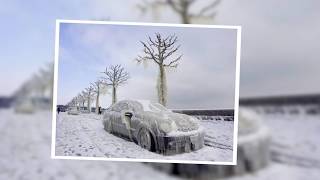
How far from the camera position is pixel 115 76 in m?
1.64

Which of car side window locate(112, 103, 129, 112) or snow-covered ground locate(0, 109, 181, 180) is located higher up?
car side window locate(112, 103, 129, 112)

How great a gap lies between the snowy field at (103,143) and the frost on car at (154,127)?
2cm

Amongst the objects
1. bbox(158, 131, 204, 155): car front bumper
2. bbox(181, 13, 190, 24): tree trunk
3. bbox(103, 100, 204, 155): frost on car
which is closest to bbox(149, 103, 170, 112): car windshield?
bbox(103, 100, 204, 155): frost on car

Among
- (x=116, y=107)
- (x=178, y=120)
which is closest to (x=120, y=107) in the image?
(x=116, y=107)

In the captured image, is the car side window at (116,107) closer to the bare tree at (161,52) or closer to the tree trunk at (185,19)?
the bare tree at (161,52)

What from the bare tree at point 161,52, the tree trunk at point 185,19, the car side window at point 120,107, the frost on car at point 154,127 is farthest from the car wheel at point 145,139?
the tree trunk at point 185,19

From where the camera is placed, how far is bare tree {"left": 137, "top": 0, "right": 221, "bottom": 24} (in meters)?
1.64

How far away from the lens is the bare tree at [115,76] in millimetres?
1636

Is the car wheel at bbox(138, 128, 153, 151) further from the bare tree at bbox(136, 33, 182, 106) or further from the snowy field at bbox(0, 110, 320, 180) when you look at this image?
the bare tree at bbox(136, 33, 182, 106)

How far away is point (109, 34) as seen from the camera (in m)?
1.65

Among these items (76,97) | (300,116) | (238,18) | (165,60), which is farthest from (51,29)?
(300,116)

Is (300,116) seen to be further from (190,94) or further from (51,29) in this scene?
(51,29)

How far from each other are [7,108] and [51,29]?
1.14 ft

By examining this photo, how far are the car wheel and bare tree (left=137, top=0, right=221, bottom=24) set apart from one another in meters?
0.43
